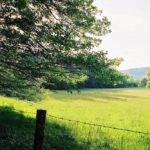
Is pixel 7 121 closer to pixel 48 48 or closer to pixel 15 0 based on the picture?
pixel 48 48

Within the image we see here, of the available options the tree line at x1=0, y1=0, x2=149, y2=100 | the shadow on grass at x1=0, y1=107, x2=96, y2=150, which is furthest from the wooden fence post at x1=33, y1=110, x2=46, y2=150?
the tree line at x1=0, y1=0, x2=149, y2=100

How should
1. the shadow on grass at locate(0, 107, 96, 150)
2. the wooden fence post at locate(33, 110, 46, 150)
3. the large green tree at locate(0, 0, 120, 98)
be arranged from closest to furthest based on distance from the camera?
the wooden fence post at locate(33, 110, 46, 150) < the shadow on grass at locate(0, 107, 96, 150) < the large green tree at locate(0, 0, 120, 98)

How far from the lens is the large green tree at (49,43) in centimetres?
1385

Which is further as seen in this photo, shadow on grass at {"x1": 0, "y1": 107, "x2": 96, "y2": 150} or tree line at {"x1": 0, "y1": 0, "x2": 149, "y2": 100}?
tree line at {"x1": 0, "y1": 0, "x2": 149, "y2": 100}

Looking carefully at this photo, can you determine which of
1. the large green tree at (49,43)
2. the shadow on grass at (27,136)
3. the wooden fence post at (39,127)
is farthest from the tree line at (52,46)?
the wooden fence post at (39,127)

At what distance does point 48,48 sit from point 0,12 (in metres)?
2.69

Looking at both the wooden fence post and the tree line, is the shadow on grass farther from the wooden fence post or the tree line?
the wooden fence post

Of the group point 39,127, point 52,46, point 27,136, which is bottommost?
point 27,136

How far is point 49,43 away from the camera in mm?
14562

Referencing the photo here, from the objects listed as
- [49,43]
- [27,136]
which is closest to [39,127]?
[27,136]

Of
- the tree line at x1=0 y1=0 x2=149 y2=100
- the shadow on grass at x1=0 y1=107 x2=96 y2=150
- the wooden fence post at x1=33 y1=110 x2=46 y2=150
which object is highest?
the tree line at x1=0 y1=0 x2=149 y2=100

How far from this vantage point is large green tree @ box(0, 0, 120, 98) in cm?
1385

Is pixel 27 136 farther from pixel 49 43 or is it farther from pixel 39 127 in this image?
pixel 39 127

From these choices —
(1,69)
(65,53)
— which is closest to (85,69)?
(65,53)
